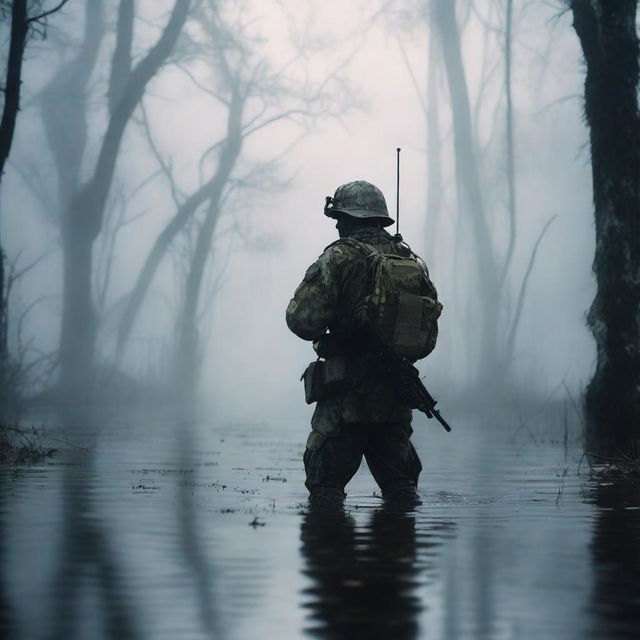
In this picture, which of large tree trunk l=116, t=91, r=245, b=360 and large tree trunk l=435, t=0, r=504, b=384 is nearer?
large tree trunk l=116, t=91, r=245, b=360

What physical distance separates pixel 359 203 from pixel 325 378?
118cm

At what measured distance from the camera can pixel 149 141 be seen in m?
47.1

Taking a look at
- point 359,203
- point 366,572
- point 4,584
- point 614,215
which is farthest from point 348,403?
point 614,215

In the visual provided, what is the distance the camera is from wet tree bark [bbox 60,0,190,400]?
38.4 metres

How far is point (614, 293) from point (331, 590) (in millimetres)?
10995

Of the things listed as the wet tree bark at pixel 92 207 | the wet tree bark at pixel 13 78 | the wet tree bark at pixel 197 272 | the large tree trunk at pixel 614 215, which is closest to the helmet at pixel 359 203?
the large tree trunk at pixel 614 215

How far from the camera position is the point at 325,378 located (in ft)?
32.1

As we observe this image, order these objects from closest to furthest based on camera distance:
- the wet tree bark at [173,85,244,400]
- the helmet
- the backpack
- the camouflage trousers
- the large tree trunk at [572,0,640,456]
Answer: the backpack
the camouflage trousers
the helmet
the large tree trunk at [572,0,640,456]
the wet tree bark at [173,85,244,400]

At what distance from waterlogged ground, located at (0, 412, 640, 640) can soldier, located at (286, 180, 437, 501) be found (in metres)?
0.31

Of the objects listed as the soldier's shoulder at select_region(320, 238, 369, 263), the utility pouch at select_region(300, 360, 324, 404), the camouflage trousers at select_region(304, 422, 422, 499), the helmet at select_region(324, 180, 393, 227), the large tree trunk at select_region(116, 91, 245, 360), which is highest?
the large tree trunk at select_region(116, 91, 245, 360)

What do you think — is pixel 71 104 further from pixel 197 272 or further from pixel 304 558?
pixel 304 558

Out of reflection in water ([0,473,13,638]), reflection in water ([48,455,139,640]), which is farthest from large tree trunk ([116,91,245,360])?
reflection in water ([48,455,139,640])

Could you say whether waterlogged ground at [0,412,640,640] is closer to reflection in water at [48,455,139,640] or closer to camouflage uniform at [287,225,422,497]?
reflection in water at [48,455,139,640]

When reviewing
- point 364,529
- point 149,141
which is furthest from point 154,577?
point 149,141
